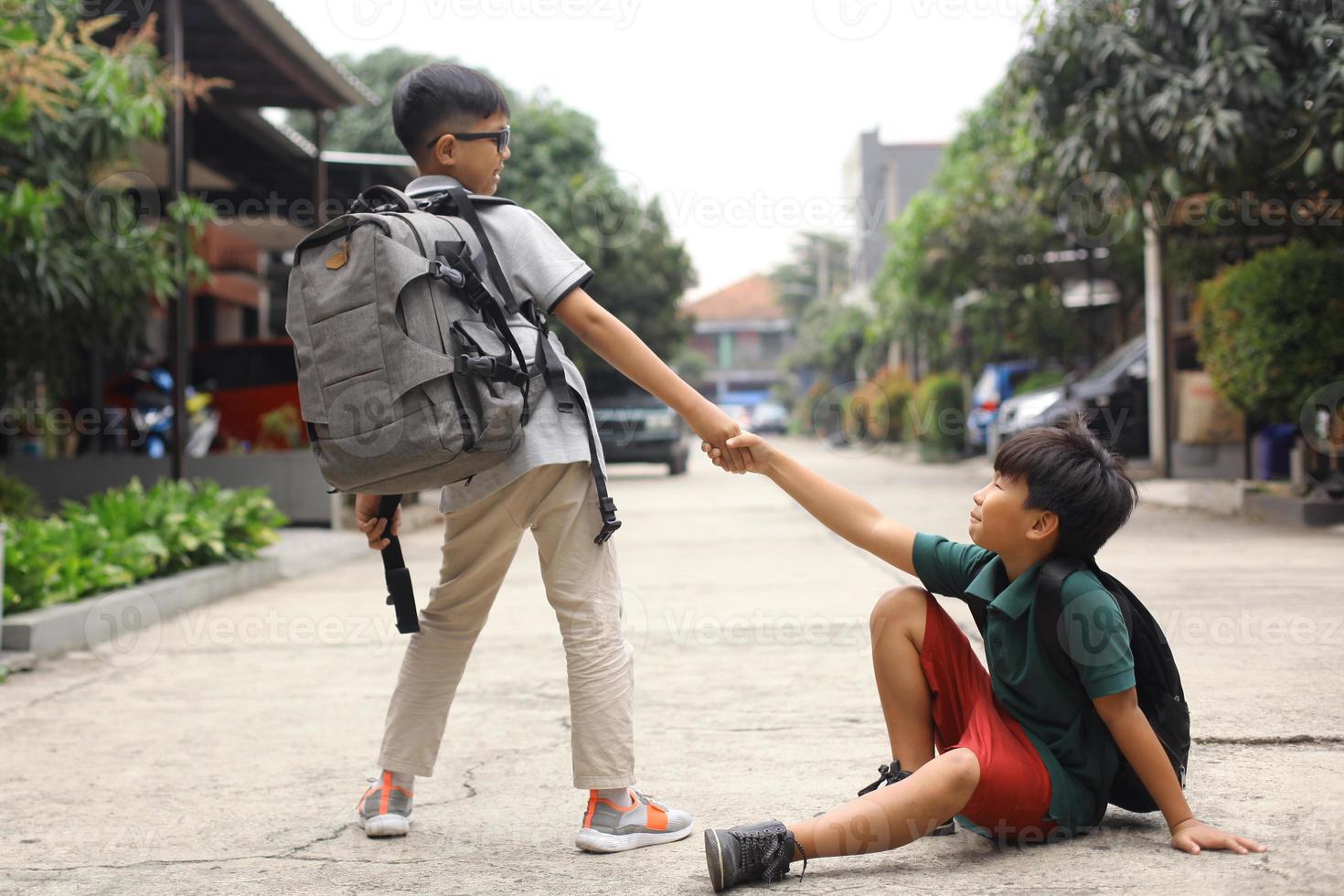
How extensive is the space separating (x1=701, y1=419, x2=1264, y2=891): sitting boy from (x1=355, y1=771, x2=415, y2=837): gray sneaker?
2.75 ft

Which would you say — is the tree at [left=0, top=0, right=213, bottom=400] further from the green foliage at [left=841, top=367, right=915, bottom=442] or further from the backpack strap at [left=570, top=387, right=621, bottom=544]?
the green foliage at [left=841, top=367, right=915, bottom=442]

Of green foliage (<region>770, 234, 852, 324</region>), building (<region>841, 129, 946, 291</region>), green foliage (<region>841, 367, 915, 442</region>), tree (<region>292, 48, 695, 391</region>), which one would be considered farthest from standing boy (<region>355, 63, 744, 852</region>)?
green foliage (<region>770, 234, 852, 324</region>)

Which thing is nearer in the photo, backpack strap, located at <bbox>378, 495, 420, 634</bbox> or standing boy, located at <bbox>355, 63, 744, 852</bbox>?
standing boy, located at <bbox>355, 63, 744, 852</bbox>

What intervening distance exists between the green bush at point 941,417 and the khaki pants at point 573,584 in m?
21.3

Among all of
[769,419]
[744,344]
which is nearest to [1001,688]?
[769,419]

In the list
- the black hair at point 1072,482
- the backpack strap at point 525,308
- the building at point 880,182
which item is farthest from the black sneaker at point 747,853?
the building at point 880,182

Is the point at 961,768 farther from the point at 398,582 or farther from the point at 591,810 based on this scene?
the point at 398,582

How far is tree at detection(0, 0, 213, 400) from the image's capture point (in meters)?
6.12

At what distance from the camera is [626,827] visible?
9.07 ft

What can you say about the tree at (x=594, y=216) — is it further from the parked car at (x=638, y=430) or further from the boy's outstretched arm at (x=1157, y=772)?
the boy's outstretched arm at (x=1157, y=772)

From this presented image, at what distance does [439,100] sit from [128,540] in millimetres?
4596

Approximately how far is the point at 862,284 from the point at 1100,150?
1772 inches

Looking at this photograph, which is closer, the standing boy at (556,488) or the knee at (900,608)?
the knee at (900,608)

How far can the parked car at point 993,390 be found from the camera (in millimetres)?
21203
